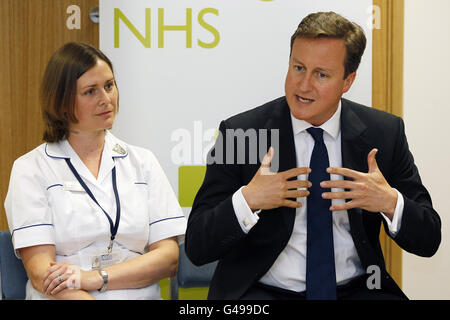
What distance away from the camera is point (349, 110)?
1.75 meters

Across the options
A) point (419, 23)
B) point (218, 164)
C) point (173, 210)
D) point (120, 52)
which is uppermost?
point (419, 23)

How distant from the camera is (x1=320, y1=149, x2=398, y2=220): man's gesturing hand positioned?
1.51m

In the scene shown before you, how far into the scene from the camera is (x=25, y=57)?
8.08 ft

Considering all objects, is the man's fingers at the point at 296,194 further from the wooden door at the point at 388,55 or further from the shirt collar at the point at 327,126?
the wooden door at the point at 388,55

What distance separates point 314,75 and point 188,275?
0.90 m

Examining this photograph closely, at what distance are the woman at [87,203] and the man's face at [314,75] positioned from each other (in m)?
0.58

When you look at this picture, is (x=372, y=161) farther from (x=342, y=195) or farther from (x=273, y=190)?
(x=273, y=190)

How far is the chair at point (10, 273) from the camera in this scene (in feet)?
5.87

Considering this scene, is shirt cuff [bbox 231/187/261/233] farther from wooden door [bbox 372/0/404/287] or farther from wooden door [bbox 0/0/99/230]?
wooden door [bbox 0/0/99/230]

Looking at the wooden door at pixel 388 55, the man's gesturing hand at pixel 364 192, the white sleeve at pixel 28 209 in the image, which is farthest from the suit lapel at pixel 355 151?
the white sleeve at pixel 28 209

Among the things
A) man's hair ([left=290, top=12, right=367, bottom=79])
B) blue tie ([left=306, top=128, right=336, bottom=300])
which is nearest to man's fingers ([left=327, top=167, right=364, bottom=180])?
blue tie ([left=306, top=128, right=336, bottom=300])

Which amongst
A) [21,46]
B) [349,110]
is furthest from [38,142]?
[349,110]
